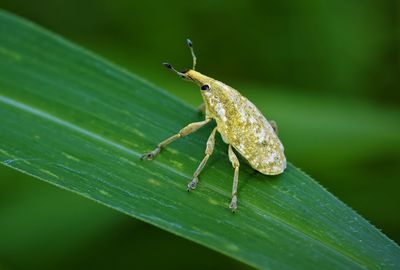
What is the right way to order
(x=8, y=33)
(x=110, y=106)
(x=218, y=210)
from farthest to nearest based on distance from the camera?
(x=8, y=33) < (x=110, y=106) < (x=218, y=210)

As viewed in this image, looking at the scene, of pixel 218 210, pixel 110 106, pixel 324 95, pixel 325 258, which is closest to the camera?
pixel 325 258

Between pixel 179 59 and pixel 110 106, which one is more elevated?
pixel 179 59

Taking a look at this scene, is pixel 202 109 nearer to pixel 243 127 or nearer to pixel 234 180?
pixel 243 127

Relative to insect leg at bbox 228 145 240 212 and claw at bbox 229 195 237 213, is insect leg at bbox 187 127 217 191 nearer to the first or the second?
insect leg at bbox 228 145 240 212

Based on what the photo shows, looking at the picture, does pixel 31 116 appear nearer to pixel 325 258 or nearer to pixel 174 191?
pixel 174 191

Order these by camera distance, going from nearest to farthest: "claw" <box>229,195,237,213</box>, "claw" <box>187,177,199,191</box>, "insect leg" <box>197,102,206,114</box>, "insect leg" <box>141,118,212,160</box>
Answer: "claw" <box>229,195,237,213</box>
"claw" <box>187,177,199,191</box>
"insect leg" <box>141,118,212,160</box>
"insect leg" <box>197,102,206,114</box>

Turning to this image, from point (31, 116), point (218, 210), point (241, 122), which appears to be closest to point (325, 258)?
point (218, 210)

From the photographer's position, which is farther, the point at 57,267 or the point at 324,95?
the point at 324,95

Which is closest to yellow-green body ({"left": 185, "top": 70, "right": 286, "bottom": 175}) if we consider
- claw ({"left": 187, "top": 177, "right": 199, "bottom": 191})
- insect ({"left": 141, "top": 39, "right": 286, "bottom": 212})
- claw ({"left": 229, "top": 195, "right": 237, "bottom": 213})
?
insect ({"left": 141, "top": 39, "right": 286, "bottom": 212})
